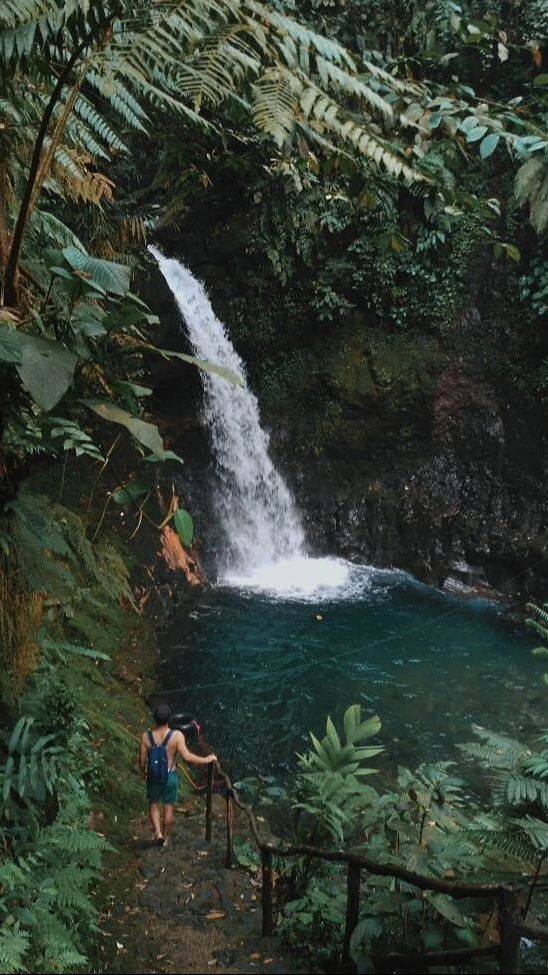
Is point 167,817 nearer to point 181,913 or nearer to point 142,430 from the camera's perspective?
point 181,913

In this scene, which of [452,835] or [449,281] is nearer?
[452,835]

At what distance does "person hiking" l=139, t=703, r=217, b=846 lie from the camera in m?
4.41

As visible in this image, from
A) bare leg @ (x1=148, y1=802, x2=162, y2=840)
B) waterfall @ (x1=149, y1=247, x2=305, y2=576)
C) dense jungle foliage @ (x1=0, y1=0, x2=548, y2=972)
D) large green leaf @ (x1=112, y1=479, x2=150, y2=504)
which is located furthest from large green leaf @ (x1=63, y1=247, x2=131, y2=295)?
waterfall @ (x1=149, y1=247, x2=305, y2=576)

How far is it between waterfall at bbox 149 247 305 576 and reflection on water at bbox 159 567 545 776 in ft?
4.08

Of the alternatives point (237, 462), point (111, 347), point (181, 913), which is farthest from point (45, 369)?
point (237, 462)

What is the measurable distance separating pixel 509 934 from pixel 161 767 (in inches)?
106

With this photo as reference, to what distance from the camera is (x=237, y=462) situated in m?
11.8

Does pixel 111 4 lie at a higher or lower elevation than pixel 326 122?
higher

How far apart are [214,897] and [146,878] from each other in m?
0.51

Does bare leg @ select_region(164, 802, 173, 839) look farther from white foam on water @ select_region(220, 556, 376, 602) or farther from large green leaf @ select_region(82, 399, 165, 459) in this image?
white foam on water @ select_region(220, 556, 376, 602)

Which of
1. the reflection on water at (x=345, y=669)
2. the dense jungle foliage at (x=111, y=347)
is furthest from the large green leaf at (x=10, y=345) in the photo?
the reflection on water at (x=345, y=669)

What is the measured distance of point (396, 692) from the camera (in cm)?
749

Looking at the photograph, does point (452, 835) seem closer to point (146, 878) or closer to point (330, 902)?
point (330, 902)

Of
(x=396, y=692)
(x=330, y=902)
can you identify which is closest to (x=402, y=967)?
(x=330, y=902)
